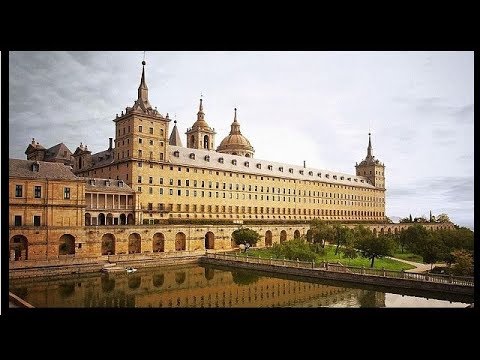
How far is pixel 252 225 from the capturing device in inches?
1695

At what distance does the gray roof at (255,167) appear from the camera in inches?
1829

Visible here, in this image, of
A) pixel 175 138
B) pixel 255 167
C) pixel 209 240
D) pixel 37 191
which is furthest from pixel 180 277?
pixel 175 138

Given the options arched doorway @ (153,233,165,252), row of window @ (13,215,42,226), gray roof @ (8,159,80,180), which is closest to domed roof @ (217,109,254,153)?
arched doorway @ (153,233,165,252)

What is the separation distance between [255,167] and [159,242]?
2269cm

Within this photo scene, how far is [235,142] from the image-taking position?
2749 inches

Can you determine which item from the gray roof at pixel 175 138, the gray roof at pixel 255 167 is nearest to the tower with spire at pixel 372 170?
the gray roof at pixel 255 167
